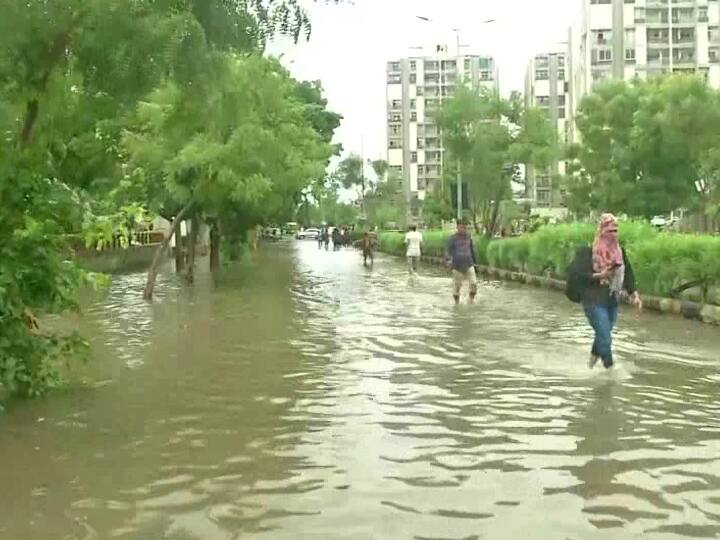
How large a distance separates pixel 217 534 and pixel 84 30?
5.04 metres

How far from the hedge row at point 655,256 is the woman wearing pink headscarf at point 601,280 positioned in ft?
23.4

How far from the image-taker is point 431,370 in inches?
440

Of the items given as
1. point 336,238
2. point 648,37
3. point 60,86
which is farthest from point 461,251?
point 648,37

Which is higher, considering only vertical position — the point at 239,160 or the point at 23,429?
the point at 239,160

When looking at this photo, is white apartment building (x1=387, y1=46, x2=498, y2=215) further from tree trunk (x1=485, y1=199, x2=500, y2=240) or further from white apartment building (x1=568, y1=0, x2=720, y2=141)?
tree trunk (x1=485, y1=199, x2=500, y2=240)

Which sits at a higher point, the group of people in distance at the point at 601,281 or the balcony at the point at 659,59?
the balcony at the point at 659,59

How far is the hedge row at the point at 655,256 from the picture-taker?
683 inches

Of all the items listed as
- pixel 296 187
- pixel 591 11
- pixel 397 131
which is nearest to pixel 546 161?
pixel 296 187

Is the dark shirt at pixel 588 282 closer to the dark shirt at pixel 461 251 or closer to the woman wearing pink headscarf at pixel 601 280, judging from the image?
the woman wearing pink headscarf at pixel 601 280

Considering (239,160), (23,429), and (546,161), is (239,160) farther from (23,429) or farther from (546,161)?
(546,161)

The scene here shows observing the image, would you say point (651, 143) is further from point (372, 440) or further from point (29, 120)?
point (372, 440)

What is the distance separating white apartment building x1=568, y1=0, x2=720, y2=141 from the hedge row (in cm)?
5191

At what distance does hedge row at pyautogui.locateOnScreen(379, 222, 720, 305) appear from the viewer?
57.0ft

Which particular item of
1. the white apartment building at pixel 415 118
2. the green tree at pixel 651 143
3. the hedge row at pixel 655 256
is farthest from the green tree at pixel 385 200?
the hedge row at pixel 655 256
